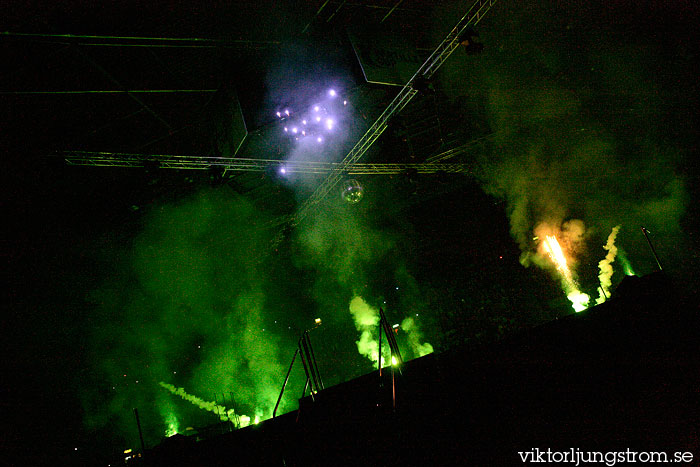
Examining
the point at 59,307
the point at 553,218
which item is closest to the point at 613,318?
the point at 553,218

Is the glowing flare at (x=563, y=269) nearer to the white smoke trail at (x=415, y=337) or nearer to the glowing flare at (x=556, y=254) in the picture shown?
the glowing flare at (x=556, y=254)

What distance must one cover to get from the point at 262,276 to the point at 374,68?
31.1 feet

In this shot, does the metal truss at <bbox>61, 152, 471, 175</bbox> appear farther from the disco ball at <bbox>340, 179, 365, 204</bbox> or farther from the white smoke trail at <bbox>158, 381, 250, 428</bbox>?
the white smoke trail at <bbox>158, 381, 250, 428</bbox>

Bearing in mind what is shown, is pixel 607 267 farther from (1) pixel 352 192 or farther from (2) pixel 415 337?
(1) pixel 352 192

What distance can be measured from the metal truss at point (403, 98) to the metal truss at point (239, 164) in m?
0.37

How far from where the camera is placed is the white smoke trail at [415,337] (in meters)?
13.1

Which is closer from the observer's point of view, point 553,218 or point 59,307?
point 59,307

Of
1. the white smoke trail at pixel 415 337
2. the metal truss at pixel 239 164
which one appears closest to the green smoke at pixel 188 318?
the metal truss at pixel 239 164

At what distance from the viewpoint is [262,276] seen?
12.6 metres

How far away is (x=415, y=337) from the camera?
13.3 m

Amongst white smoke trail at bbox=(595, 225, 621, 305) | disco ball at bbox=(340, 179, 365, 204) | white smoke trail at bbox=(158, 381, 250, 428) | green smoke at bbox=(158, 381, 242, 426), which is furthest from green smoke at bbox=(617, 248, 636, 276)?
green smoke at bbox=(158, 381, 242, 426)

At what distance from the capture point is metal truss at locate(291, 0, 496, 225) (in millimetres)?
4750

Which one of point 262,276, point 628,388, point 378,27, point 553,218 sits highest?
point 378,27

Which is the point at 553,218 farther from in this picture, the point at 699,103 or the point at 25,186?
the point at 25,186
